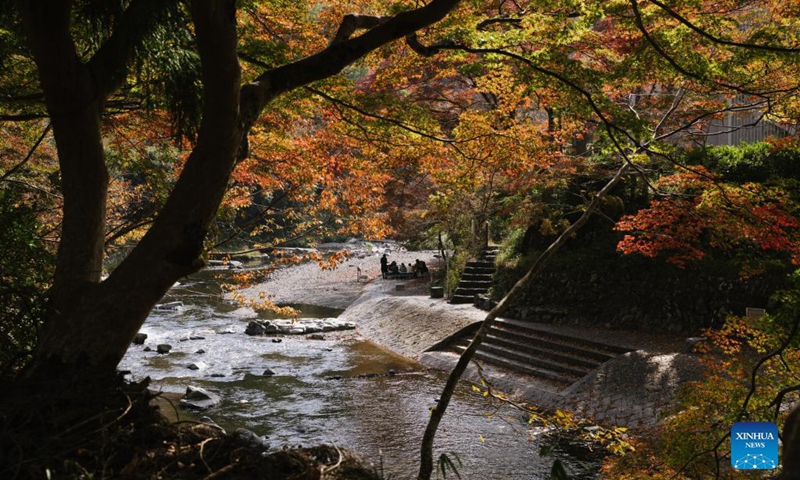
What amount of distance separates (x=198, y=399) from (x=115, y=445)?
29.8 feet

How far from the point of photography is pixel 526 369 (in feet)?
42.2

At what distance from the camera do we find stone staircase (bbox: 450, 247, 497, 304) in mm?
18516

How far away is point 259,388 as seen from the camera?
12711mm

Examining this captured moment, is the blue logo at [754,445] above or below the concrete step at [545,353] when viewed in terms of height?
above

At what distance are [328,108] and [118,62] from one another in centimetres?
406

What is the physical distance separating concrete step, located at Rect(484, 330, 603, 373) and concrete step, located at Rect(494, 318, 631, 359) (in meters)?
0.24

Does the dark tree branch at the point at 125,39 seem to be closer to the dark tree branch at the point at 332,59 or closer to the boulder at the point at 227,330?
the dark tree branch at the point at 332,59

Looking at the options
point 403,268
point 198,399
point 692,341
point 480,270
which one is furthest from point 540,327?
point 403,268

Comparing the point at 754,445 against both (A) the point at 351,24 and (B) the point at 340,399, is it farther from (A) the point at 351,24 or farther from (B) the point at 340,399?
(B) the point at 340,399

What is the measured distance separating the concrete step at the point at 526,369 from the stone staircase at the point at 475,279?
3913 mm

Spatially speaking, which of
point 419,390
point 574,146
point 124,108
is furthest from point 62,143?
point 574,146

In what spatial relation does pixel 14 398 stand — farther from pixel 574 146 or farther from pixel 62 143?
pixel 574 146

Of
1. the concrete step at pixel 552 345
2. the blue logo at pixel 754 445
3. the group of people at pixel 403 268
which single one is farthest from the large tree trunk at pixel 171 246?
the group of people at pixel 403 268

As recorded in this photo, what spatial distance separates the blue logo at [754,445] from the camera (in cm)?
476
